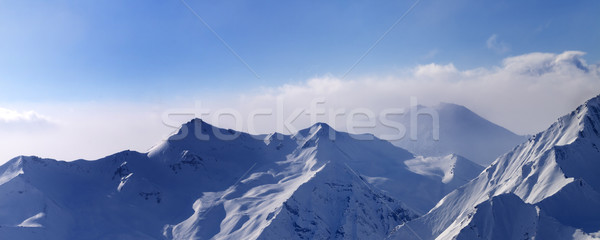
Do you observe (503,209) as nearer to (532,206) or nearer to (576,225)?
(532,206)

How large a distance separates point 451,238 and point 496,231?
17.5 metres

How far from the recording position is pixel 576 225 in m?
186

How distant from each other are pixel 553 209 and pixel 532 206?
11.3 metres

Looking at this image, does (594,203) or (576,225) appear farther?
(594,203)

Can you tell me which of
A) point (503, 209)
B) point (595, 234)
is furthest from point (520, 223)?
point (595, 234)

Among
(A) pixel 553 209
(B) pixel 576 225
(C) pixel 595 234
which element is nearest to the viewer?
(C) pixel 595 234

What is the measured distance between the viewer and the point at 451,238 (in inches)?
7598

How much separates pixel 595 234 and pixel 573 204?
27.2m

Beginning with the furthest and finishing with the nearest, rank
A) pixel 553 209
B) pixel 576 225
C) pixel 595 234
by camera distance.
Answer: pixel 553 209 < pixel 576 225 < pixel 595 234

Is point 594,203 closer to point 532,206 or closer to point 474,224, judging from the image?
point 532,206

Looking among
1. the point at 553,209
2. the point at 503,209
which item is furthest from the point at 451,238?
the point at 553,209

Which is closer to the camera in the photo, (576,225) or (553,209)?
(576,225)

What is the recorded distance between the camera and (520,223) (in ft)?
623

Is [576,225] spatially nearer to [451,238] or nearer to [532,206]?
[532,206]
